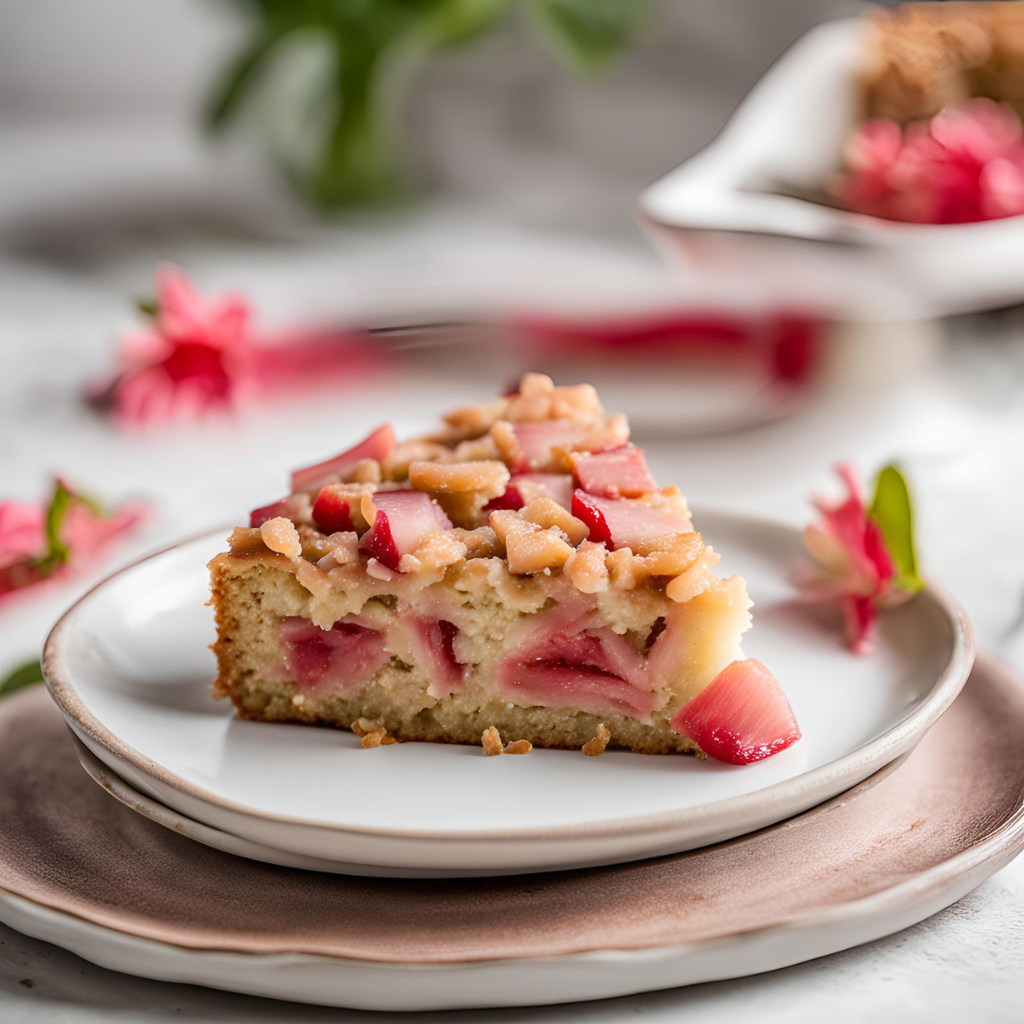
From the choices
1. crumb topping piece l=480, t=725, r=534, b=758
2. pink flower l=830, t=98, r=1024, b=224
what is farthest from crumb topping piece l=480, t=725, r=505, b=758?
pink flower l=830, t=98, r=1024, b=224

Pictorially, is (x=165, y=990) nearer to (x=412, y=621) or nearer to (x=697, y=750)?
(x=412, y=621)

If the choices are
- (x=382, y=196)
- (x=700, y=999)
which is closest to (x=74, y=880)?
(x=700, y=999)

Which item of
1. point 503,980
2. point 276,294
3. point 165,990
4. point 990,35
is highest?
point 990,35

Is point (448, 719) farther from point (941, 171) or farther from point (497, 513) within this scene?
point (941, 171)

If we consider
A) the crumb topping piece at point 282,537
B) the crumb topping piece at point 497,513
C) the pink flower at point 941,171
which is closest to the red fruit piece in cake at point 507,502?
the crumb topping piece at point 497,513

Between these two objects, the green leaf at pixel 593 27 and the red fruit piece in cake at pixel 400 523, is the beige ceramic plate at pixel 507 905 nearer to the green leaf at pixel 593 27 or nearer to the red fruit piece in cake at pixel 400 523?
the red fruit piece in cake at pixel 400 523

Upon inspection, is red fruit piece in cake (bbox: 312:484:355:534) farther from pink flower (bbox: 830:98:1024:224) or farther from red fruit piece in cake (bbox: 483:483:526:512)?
pink flower (bbox: 830:98:1024:224)
